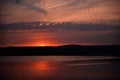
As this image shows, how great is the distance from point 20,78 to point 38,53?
21.7 feet

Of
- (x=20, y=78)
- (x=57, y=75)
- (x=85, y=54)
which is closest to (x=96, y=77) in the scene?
(x=57, y=75)

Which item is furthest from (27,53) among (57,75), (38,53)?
(57,75)

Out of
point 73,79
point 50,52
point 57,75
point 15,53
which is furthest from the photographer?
point 50,52

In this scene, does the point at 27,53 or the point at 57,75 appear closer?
the point at 57,75

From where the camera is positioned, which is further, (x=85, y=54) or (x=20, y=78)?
(x=85, y=54)

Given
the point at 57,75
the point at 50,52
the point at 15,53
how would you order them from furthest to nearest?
the point at 50,52, the point at 15,53, the point at 57,75

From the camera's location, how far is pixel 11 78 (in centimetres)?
454

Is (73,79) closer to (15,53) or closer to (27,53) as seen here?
(15,53)

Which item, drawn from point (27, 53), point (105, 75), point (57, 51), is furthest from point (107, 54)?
point (105, 75)

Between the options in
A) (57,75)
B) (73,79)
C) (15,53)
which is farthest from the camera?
(15,53)

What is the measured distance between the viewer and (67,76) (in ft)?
15.6

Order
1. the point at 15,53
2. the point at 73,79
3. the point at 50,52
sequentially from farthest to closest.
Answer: the point at 50,52, the point at 15,53, the point at 73,79

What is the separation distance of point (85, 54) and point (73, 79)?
20.6ft

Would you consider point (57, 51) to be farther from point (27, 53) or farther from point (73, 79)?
point (73, 79)
